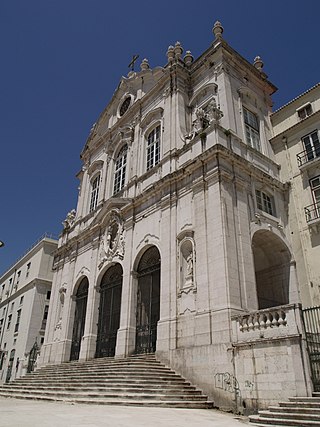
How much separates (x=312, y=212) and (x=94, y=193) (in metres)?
15.3

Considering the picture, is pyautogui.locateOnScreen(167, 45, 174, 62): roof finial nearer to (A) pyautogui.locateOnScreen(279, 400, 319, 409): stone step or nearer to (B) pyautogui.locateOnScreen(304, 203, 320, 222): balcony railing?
(B) pyautogui.locateOnScreen(304, 203, 320, 222): balcony railing

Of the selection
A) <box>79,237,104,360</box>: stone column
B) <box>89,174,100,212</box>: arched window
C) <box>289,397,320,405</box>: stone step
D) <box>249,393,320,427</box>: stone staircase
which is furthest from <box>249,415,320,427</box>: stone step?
<box>89,174,100,212</box>: arched window

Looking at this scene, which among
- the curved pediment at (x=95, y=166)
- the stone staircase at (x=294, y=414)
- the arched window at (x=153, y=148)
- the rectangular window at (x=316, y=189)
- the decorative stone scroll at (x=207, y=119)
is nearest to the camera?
the stone staircase at (x=294, y=414)

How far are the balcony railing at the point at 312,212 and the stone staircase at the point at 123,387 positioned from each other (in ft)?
28.5

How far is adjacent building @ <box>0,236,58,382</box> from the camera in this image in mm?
30828

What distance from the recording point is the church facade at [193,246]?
11.0m

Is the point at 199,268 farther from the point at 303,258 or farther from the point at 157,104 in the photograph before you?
the point at 157,104

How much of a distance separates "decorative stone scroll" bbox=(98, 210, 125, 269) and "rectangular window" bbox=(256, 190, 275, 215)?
23.9 ft

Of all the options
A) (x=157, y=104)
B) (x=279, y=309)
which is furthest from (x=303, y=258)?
(x=157, y=104)

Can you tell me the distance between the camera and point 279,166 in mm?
18266

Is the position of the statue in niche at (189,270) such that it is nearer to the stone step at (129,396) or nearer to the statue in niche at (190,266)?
the statue in niche at (190,266)

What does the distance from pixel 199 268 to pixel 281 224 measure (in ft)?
16.5

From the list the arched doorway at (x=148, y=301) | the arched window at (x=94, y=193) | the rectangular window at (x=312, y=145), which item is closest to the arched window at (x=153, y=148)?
the arched doorway at (x=148, y=301)

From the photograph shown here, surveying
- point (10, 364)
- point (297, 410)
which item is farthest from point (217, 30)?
point (10, 364)
